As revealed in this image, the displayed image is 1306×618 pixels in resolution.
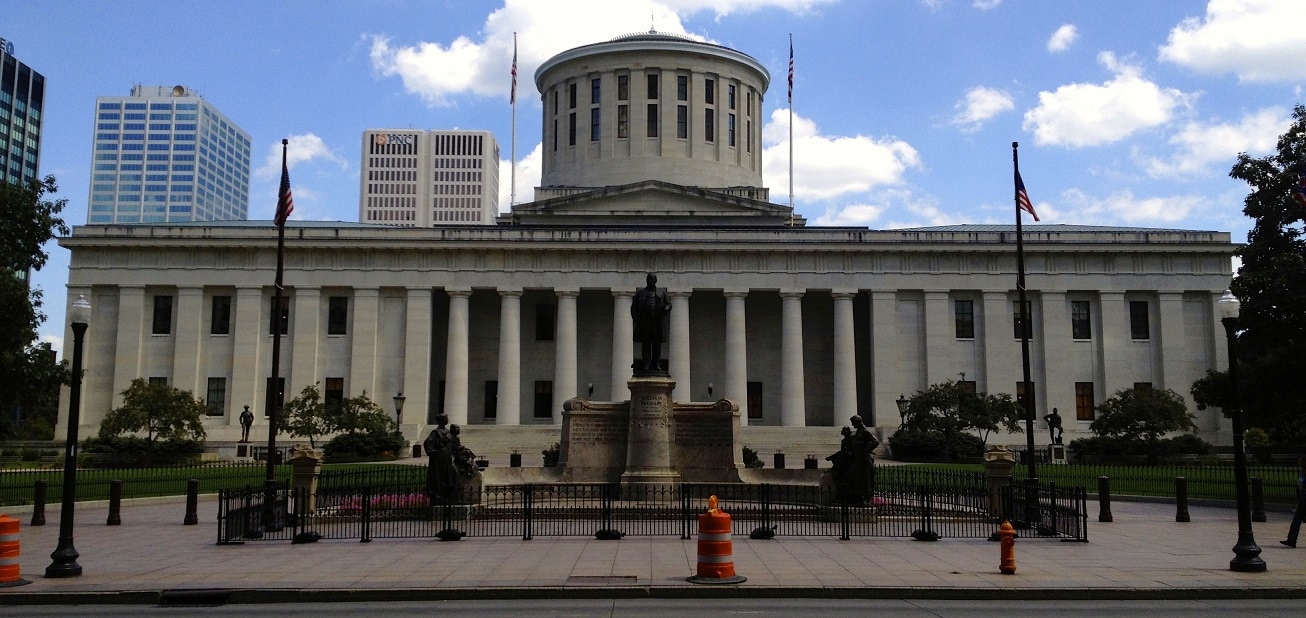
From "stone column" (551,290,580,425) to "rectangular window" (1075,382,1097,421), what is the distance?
30030 millimetres

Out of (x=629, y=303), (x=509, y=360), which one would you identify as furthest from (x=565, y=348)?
(x=629, y=303)

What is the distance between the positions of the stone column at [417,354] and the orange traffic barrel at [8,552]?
47149 millimetres

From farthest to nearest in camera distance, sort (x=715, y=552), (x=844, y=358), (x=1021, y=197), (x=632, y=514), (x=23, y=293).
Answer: (x=844, y=358), (x=23, y=293), (x=1021, y=197), (x=632, y=514), (x=715, y=552)

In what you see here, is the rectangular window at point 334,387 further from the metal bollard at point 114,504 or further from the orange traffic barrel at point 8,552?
the orange traffic barrel at point 8,552

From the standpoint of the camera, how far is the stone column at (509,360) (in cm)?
6419

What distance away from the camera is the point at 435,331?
228ft

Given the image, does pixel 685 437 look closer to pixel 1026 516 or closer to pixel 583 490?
pixel 583 490

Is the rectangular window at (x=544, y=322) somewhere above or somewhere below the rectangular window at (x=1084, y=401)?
above

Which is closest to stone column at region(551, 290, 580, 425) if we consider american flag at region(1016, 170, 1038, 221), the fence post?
american flag at region(1016, 170, 1038, 221)

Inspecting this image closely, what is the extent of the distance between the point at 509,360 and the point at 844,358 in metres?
19.9

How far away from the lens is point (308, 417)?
5294 centimetres

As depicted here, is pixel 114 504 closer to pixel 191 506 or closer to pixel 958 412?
pixel 191 506


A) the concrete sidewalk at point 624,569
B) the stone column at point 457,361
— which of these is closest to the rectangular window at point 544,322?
the stone column at point 457,361

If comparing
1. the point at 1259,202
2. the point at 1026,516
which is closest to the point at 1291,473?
the point at 1259,202
